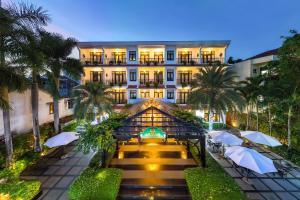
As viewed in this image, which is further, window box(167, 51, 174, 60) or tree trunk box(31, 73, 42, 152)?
window box(167, 51, 174, 60)

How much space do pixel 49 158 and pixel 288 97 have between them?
1909 cm

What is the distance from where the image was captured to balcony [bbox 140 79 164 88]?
26328 mm

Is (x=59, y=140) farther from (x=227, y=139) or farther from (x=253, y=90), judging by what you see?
(x=253, y=90)

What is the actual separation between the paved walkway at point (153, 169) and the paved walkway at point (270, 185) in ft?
9.95

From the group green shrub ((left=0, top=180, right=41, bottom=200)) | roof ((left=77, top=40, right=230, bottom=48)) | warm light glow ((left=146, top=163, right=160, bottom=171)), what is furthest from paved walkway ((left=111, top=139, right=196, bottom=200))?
roof ((left=77, top=40, right=230, bottom=48))

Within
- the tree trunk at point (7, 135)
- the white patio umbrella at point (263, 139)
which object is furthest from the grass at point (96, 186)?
the white patio umbrella at point (263, 139)

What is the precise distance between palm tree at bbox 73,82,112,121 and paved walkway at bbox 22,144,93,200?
473 cm

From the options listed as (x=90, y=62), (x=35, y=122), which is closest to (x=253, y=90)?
(x=35, y=122)

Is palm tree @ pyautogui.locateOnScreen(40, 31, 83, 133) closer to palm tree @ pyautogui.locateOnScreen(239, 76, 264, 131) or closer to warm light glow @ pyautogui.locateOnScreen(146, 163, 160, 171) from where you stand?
warm light glow @ pyautogui.locateOnScreen(146, 163, 160, 171)

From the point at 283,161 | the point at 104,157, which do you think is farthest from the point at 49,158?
the point at 283,161

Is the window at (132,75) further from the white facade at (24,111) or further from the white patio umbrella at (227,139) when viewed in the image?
the white patio umbrella at (227,139)

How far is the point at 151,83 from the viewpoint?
27.2 meters

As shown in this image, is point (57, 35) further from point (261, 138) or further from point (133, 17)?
point (133, 17)

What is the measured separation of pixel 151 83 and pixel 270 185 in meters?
20.1
